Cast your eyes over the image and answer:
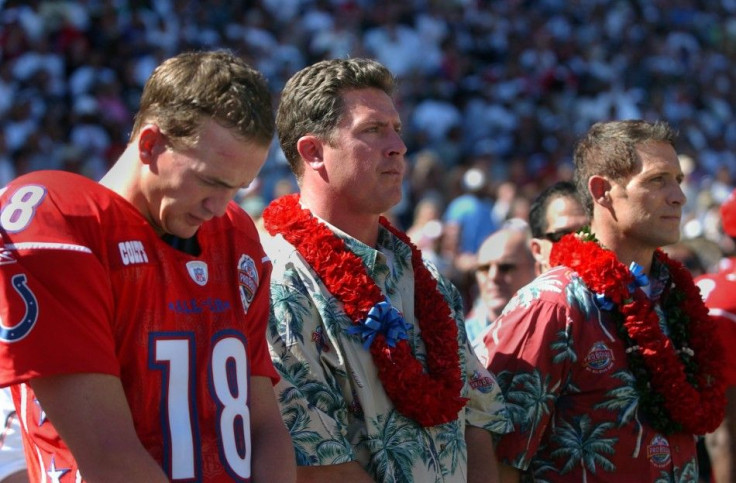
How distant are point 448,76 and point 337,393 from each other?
45.0 ft

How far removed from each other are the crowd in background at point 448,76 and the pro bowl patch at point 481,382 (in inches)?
160

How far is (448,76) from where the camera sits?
16750mm

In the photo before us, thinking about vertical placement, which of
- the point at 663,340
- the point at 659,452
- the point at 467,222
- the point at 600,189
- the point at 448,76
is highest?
the point at 448,76

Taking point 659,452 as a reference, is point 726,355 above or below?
above

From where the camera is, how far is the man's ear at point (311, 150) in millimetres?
3705

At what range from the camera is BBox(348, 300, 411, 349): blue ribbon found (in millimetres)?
3486

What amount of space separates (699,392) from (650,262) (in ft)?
1.82

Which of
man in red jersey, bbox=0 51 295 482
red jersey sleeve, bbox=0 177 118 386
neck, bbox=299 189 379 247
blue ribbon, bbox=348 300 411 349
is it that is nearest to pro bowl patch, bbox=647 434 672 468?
blue ribbon, bbox=348 300 411 349

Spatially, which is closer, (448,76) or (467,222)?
(467,222)

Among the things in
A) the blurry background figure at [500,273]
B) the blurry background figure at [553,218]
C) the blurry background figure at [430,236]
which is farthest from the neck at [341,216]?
the blurry background figure at [430,236]

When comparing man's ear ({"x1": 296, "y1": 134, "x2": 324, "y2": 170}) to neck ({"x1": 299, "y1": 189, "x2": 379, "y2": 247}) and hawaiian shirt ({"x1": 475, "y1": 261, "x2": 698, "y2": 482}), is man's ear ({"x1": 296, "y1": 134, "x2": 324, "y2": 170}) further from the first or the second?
hawaiian shirt ({"x1": 475, "y1": 261, "x2": 698, "y2": 482})

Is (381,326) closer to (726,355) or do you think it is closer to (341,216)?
(341,216)

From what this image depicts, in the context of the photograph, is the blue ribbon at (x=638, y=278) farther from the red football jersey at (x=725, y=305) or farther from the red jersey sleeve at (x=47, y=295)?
the red jersey sleeve at (x=47, y=295)

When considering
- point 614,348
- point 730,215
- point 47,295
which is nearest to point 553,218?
point 730,215
